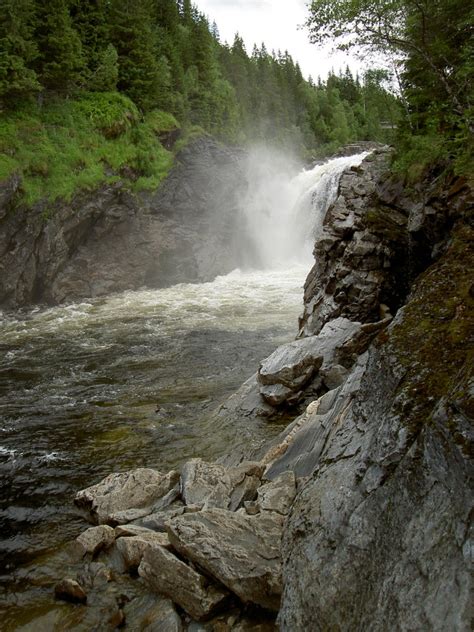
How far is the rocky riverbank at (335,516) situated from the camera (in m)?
3.36

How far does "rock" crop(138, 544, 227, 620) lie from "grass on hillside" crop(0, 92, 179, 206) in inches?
863

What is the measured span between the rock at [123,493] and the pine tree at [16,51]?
2287 centimetres

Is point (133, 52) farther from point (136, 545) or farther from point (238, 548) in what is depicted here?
point (238, 548)

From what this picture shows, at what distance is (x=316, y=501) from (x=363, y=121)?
293ft

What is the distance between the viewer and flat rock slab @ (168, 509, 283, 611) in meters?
4.77

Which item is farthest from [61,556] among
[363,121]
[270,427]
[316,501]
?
[363,121]

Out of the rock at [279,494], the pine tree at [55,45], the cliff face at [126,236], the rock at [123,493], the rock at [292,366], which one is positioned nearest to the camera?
the rock at [279,494]

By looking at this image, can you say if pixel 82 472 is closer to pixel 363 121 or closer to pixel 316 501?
pixel 316 501

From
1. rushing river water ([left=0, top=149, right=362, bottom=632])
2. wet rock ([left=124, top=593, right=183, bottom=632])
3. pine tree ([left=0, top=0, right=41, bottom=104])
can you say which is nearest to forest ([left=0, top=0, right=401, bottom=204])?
pine tree ([left=0, top=0, right=41, bottom=104])

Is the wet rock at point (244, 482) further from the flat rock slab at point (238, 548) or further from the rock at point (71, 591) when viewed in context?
the rock at point (71, 591)

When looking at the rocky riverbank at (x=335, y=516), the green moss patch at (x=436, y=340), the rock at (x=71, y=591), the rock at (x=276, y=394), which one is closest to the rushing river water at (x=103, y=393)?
the rock at (x=71, y=591)

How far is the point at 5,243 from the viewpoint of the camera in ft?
74.7

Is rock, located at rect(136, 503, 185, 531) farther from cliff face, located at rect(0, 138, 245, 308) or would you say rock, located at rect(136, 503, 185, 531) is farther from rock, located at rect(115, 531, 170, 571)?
cliff face, located at rect(0, 138, 245, 308)

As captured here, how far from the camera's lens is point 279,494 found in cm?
619
